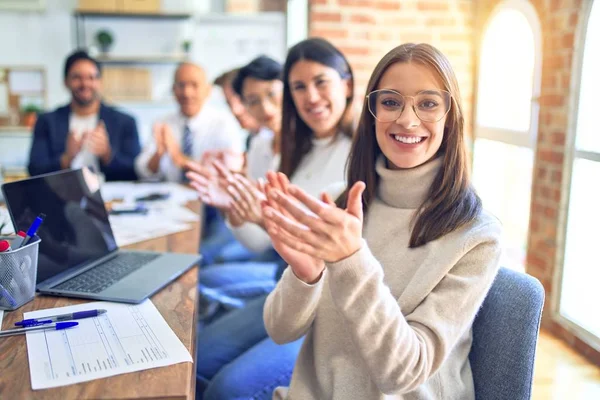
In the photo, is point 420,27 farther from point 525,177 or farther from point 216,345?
point 216,345

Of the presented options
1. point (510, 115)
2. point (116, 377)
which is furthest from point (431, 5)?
point (116, 377)

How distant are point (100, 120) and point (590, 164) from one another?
2556 millimetres

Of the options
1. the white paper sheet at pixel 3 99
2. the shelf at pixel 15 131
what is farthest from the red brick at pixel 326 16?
the white paper sheet at pixel 3 99

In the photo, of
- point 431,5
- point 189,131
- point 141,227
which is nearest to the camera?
point 141,227

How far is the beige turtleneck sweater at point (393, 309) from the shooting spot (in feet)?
2.88

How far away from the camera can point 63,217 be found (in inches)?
51.0

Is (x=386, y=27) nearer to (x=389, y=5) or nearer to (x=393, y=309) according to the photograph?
(x=389, y=5)

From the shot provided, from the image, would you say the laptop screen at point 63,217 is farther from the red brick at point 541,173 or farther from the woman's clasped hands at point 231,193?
the red brick at point 541,173

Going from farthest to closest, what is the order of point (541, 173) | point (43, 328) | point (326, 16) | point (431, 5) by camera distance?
point (431, 5) < point (326, 16) < point (541, 173) < point (43, 328)

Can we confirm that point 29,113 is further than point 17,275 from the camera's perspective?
Yes

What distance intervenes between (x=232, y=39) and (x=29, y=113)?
6.58 ft

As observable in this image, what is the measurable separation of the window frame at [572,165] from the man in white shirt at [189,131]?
1.66 m

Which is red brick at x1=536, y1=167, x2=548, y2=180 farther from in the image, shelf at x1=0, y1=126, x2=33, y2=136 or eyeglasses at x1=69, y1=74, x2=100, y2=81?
shelf at x1=0, y1=126, x2=33, y2=136

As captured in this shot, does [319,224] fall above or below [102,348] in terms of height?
above
